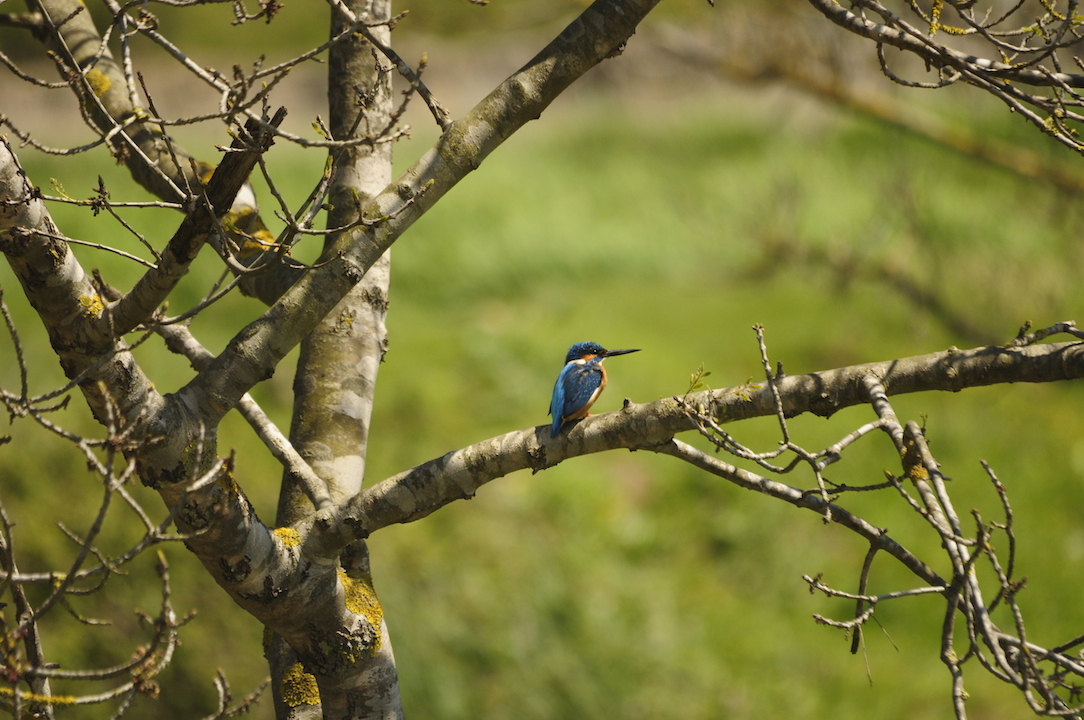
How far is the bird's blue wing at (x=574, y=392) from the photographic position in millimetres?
3139

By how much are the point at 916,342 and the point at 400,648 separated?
29.1ft

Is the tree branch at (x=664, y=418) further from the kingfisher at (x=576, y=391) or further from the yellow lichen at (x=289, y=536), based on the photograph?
the kingfisher at (x=576, y=391)

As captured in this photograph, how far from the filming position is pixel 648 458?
10.2 m

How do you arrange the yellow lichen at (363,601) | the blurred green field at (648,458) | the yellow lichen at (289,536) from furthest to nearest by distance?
the blurred green field at (648,458), the yellow lichen at (363,601), the yellow lichen at (289,536)

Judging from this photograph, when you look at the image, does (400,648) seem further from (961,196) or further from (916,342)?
(961,196)

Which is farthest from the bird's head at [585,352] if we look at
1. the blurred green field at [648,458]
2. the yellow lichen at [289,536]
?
the blurred green field at [648,458]

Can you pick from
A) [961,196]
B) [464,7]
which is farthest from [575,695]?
[961,196]

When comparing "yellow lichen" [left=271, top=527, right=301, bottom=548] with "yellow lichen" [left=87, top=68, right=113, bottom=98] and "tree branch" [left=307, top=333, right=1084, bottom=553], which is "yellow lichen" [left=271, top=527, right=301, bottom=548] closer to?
"tree branch" [left=307, top=333, right=1084, bottom=553]

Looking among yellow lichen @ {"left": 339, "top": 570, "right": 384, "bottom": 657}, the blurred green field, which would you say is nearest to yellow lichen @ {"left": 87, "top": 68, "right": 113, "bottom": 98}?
yellow lichen @ {"left": 339, "top": 570, "right": 384, "bottom": 657}

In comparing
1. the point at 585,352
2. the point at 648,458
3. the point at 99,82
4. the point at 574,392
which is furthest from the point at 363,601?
the point at 648,458

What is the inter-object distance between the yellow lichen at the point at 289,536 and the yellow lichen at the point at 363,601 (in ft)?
0.90

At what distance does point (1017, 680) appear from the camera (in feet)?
6.36

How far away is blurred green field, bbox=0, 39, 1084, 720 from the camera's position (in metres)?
6.72

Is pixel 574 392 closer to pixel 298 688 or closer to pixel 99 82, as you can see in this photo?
pixel 298 688
